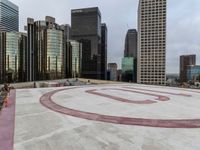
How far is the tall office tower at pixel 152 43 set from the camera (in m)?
100

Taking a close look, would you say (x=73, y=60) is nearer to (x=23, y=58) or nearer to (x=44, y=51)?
(x=44, y=51)

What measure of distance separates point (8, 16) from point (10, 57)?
82.2 meters

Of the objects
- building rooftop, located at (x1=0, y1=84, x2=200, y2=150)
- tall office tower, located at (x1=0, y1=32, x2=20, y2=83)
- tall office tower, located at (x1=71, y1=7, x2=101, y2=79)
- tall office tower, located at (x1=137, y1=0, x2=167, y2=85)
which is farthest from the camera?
tall office tower, located at (x1=71, y1=7, x2=101, y2=79)

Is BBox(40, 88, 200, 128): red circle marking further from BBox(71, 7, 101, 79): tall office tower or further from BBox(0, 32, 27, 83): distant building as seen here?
BBox(71, 7, 101, 79): tall office tower

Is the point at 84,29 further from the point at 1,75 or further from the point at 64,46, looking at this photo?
the point at 1,75

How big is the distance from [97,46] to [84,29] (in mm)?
16134

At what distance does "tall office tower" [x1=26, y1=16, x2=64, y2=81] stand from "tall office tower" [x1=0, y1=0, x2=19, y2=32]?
66.6 meters

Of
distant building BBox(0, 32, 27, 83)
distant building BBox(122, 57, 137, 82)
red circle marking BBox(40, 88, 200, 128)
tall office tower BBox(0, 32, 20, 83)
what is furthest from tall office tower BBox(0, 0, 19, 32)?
red circle marking BBox(40, 88, 200, 128)

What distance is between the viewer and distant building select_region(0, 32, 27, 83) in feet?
233

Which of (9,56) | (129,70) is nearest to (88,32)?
(129,70)

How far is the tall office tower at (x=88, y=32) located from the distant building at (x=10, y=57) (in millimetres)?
59908

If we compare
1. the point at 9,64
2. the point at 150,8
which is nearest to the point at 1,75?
the point at 9,64

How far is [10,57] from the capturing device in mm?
72375

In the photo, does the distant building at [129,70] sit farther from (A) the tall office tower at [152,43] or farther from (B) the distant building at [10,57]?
(B) the distant building at [10,57]
